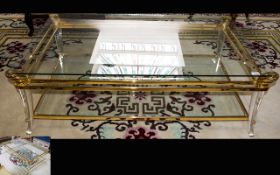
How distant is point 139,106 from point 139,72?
0.29 metres

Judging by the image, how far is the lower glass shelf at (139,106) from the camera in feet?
4.97

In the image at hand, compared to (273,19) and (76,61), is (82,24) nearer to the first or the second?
(76,61)

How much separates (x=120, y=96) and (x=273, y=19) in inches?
82.3

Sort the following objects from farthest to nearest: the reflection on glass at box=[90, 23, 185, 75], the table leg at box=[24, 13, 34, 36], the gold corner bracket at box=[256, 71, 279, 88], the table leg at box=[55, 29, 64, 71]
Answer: the table leg at box=[24, 13, 34, 36]
the table leg at box=[55, 29, 64, 71]
the reflection on glass at box=[90, 23, 185, 75]
the gold corner bracket at box=[256, 71, 279, 88]

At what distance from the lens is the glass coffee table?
1332mm

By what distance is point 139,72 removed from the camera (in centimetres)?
140

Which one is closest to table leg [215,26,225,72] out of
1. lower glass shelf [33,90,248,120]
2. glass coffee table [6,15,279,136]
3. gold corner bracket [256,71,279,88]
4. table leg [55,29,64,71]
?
glass coffee table [6,15,279,136]

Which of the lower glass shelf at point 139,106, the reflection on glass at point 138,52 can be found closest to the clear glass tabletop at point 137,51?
the reflection on glass at point 138,52

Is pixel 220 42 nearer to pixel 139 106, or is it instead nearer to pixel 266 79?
pixel 266 79

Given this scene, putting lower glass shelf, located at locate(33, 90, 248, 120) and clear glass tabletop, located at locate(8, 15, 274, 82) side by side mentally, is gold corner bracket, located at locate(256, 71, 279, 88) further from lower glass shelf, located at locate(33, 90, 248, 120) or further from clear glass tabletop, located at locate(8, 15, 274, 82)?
lower glass shelf, located at locate(33, 90, 248, 120)

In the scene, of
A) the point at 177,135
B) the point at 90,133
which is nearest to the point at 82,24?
the point at 90,133

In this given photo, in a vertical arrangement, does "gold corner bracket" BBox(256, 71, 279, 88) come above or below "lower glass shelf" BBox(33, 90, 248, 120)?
above

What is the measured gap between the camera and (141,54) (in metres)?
1.61

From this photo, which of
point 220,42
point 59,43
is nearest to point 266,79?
point 220,42
